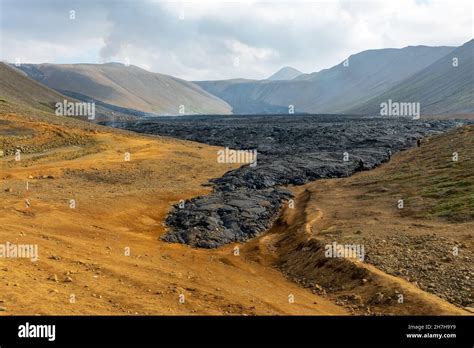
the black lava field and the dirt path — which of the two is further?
the black lava field

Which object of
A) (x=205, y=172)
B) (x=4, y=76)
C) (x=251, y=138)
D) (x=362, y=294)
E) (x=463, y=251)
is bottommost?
(x=362, y=294)

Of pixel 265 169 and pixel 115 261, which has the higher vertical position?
pixel 265 169

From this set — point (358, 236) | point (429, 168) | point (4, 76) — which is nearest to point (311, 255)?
point (358, 236)

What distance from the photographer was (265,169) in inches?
1400

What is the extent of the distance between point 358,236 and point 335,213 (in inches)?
189

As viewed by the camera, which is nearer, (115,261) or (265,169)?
(115,261)

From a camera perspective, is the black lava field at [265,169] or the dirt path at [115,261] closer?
the dirt path at [115,261]

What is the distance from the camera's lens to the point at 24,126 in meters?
50.9

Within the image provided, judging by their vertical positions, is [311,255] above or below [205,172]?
below

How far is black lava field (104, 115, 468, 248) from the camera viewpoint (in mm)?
22219

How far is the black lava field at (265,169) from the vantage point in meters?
22.2
